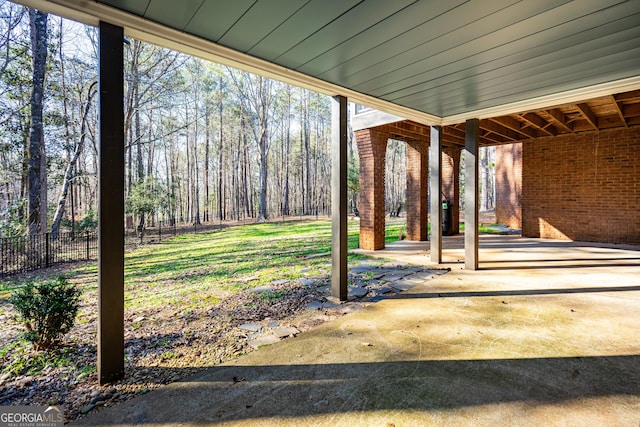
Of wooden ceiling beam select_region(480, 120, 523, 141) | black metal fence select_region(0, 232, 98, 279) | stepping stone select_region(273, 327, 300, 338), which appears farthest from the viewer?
wooden ceiling beam select_region(480, 120, 523, 141)

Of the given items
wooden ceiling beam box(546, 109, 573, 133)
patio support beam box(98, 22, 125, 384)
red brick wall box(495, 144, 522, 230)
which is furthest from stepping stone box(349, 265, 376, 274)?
red brick wall box(495, 144, 522, 230)

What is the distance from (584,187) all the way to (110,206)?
35.0 ft

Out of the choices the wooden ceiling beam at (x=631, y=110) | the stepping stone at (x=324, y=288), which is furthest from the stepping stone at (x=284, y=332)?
the wooden ceiling beam at (x=631, y=110)

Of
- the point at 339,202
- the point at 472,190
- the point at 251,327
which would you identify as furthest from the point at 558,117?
the point at 251,327

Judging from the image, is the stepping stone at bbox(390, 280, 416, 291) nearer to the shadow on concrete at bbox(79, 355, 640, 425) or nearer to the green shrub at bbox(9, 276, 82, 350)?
the shadow on concrete at bbox(79, 355, 640, 425)

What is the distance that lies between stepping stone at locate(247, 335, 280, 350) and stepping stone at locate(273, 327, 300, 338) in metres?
0.06

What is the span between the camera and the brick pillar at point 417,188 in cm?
850

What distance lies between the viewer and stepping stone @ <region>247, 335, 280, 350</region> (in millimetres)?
2568

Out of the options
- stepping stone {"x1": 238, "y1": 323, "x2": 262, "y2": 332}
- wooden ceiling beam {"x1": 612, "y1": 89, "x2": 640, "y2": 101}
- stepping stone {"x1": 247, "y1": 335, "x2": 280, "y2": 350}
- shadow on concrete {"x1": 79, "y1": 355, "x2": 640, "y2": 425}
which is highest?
wooden ceiling beam {"x1": 612, "y1": 89, "x2": 640, "y2": 101}

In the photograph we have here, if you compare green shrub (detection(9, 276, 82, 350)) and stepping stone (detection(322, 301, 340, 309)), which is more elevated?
green shrub (detection(9, 276, 82, 350))

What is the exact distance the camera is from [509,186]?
1284cm

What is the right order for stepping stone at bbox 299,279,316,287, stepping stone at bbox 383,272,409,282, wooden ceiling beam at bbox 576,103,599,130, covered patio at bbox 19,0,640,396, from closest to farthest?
covered patio at bbox 19,0,640,396 < stepping stone at bbox 299,279,316,287 < stepping stone at bbox 383,272,409,282 < wooden ceiling beam at bbox 576,103,599,130

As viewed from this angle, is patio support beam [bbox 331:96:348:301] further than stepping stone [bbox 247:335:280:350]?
Yes

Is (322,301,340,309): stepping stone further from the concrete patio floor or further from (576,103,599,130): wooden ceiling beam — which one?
(576,103,599,130): wooden ceiling beam
